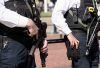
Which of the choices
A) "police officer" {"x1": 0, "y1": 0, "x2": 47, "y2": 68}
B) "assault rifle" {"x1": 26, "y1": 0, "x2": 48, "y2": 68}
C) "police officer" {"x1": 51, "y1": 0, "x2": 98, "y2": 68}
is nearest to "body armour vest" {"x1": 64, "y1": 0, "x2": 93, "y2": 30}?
"police officer" {"x1": 51, "y1": 0, "x2": 98, "y2": 68}

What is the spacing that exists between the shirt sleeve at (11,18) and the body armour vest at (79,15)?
4.51ft

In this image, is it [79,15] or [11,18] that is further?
[79,15]

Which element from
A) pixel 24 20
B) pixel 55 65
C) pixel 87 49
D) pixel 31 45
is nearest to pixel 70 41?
pixel 87 49

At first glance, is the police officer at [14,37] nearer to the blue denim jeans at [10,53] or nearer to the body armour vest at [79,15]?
the blue denim jeans at [10,53]

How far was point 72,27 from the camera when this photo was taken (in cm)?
460

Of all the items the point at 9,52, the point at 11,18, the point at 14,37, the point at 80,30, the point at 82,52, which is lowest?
the point at 82,52

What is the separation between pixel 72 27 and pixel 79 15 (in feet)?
0.54

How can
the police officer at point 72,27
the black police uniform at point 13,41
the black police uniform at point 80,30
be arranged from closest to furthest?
the black police uniform at point 13,41, the police officer at point 72,27, the black police uniform at point 80,30

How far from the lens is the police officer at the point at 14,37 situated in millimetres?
3193

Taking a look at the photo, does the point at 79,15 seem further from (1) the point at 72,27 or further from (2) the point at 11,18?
(2) the point at 11,18

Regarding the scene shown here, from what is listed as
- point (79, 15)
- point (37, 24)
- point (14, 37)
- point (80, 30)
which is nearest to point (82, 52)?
point (80, 30)

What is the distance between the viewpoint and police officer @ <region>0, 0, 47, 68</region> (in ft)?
10.5

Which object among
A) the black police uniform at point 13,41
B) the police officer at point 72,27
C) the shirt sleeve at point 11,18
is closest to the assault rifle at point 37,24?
the black police uniform at point 13,41

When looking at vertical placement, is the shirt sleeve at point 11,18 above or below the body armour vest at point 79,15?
above
